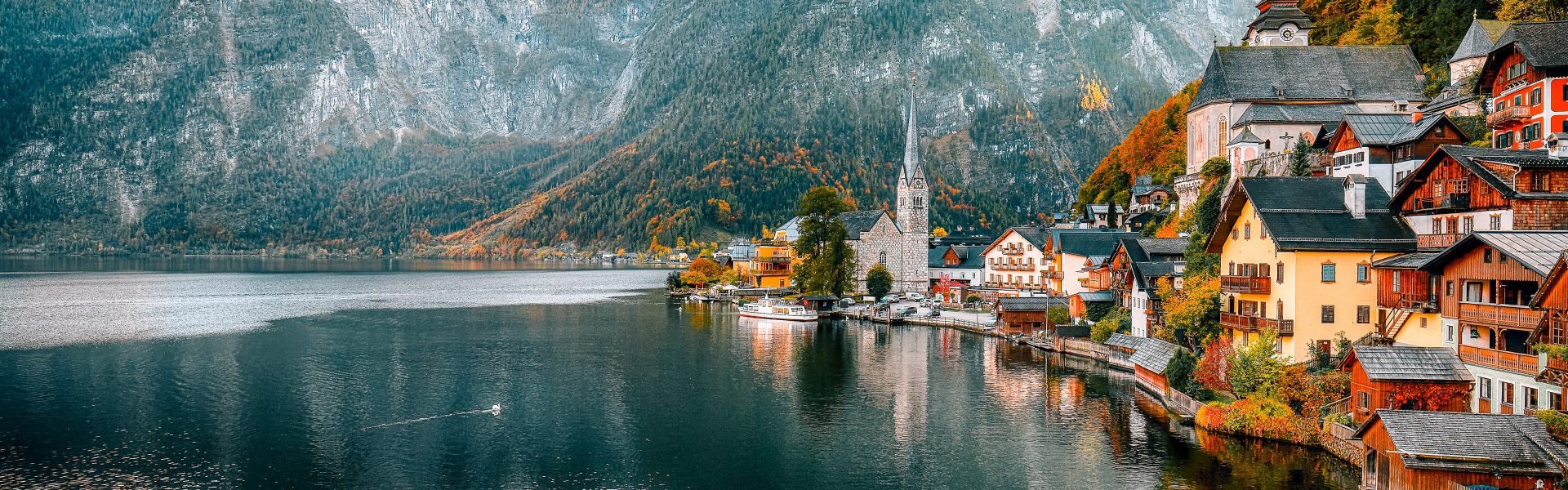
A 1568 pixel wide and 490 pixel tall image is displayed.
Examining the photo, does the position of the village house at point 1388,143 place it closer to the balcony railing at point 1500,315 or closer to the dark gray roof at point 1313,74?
the balcony railing at point 1500,315

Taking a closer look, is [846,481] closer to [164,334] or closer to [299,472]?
[299,472]

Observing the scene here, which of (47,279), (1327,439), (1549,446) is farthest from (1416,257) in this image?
(47,279)

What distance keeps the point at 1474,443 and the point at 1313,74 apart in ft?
150

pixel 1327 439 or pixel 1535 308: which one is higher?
pixel 1535 308

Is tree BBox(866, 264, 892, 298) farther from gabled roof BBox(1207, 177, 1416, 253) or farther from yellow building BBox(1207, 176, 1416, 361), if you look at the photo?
yellow building BBox(1207, 176, 1416, 361)

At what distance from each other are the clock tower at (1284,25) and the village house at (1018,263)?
70.3 ft

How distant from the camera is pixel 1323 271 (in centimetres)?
3719

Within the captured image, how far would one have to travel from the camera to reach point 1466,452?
2586cm

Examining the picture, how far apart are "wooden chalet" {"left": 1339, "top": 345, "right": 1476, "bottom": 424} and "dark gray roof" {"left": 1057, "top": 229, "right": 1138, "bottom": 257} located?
40.5 metres

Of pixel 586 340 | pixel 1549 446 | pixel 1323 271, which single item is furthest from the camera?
pixel 586 340

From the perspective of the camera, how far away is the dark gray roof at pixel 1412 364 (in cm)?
2980

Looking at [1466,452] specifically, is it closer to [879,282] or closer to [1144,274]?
[1144,274]

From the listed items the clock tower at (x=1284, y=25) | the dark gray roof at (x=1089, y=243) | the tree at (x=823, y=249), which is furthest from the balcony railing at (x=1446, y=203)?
the tree at (x=823, y=249)

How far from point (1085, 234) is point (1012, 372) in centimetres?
2528
